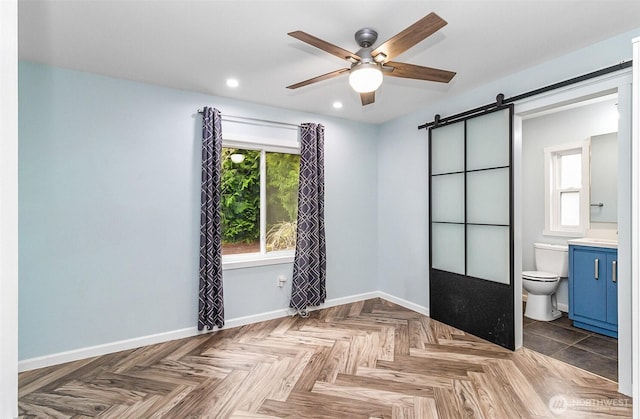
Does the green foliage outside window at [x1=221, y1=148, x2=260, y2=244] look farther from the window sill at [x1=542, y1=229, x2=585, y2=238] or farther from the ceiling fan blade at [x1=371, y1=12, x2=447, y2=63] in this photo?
the window sill at [x1=542, y1=229, x2=585, y2=238]

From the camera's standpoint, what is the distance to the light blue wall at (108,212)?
2.68 m

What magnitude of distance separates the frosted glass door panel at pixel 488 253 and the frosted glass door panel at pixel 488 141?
623 mm

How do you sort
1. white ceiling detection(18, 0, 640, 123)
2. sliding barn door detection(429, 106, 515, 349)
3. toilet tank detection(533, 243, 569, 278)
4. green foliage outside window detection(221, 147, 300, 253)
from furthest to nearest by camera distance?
toilet tank detection(533, 243, 569, 278)
green foliage outside window detection(221, 147, 300, 253)
sliding barn door detection(429, 106, 515, 349)
white ceiling detection(18, 0, 640, 123)

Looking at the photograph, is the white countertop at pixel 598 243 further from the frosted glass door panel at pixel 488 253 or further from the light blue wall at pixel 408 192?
the light blue wall at pixel 408 192

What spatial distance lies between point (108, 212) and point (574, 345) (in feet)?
14.3

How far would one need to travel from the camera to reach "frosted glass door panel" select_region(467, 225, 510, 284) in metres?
3.03

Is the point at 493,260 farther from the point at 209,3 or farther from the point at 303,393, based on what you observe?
the point at 209,3

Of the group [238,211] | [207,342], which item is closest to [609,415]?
[207,342]

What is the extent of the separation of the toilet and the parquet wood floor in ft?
3.51

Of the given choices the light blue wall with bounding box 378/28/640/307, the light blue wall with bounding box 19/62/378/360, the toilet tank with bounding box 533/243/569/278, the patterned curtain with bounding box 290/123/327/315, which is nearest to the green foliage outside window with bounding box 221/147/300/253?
the patterned curtain with bounding box 290/123/327/315

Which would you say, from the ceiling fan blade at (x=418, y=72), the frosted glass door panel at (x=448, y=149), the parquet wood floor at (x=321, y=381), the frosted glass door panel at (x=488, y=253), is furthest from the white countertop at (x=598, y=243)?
the ceiling fan blade at (x=418, y=72)

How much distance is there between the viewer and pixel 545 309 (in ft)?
12.1

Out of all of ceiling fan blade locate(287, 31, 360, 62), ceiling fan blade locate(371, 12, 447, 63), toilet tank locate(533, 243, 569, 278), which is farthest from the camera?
toilet tank locate(533, 243, 569, 278)

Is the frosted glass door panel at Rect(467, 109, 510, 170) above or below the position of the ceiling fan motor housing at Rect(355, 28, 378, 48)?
below
